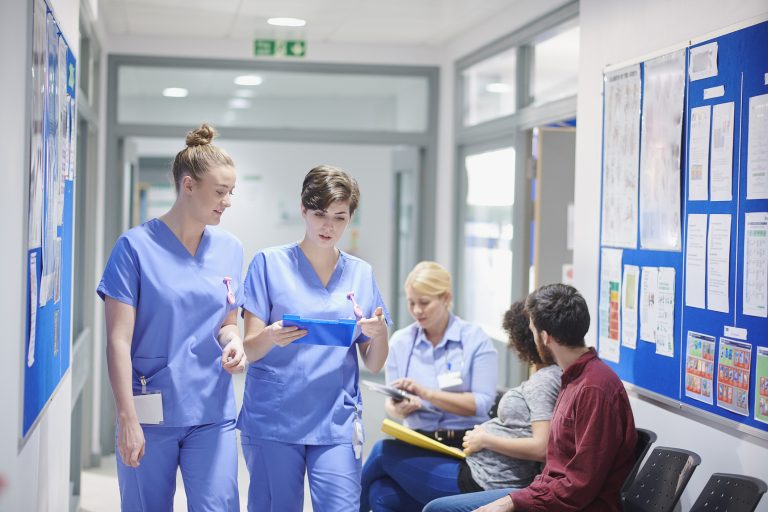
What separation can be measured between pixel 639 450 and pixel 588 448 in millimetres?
235

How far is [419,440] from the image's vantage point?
3.21m

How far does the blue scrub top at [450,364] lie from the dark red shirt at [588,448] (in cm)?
79

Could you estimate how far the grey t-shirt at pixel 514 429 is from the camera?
2908 millimetres

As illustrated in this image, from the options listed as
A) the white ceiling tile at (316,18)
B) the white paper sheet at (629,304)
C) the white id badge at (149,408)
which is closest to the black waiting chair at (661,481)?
the white paper sheet at (629,304)

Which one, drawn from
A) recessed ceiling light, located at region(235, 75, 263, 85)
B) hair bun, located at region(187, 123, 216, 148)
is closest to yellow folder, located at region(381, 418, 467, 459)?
hair bun, located at region(187, 123, 216, 148)

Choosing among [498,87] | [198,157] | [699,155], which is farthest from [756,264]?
[498,87]

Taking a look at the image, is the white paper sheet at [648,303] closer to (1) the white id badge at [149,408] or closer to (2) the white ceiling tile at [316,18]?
(1) the white id badge at [149,408]

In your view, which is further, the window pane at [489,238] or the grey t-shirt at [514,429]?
the window pane at [489,238]

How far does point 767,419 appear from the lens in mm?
2541

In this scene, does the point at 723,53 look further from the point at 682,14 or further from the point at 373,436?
the point at 373,436

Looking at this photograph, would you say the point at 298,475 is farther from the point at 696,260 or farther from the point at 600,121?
the point at 600,121

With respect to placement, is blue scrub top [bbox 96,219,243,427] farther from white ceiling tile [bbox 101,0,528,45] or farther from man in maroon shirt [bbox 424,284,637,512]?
white ceiling tile [bbox 101,0,528,45]

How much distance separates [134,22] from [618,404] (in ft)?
13.1

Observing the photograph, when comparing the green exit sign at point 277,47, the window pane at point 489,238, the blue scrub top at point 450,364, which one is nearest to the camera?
the blue scrub top at point 450,364
